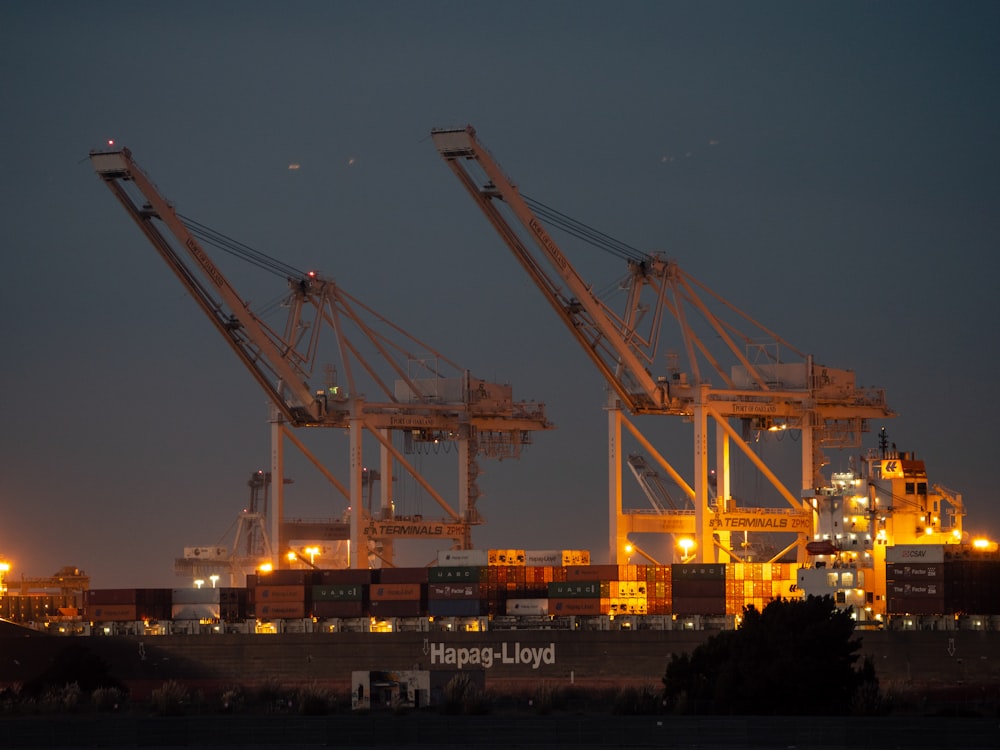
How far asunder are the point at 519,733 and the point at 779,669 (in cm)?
1000

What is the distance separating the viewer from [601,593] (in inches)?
2537

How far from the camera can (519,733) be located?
38.3 metres

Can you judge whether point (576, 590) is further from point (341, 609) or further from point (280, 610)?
point (280, 610)

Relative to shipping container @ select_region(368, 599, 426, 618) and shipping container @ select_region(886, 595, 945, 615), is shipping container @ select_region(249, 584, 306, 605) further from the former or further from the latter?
shipping container @ select_region(886, 595, 945, 615)

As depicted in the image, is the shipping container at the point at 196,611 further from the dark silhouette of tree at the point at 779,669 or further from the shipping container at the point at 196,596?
the dark silhouette of tree at the point at 779,669

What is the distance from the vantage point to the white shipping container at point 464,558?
68.5 meters

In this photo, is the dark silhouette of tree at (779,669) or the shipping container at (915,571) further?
the shipping container at (915,571)

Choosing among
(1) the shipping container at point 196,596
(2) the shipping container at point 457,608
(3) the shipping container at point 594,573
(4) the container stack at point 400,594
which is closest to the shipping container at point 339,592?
(4) the container stack at point 400,594

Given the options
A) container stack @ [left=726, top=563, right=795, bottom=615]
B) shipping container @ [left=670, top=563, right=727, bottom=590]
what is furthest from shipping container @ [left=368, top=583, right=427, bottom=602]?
container stack @ [left=726, top=563, right=795, bottom=615]

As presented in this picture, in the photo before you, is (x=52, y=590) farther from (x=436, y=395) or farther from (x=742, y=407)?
(x=742, y=407)

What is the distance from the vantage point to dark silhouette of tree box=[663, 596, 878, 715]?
45875 millimetres

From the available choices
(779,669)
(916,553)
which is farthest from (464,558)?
(779,669)

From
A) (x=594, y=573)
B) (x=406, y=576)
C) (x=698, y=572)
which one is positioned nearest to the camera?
(x=698, y=572)

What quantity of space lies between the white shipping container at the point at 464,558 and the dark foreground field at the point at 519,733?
27830mm
